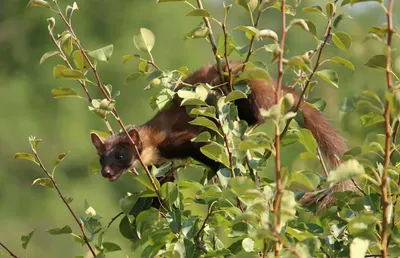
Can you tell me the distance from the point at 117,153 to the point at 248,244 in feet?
7.35

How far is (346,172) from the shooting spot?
72.9 inches

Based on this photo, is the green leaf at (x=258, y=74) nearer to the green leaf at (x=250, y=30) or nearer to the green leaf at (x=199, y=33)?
the green leaf at (x=250, y=30)

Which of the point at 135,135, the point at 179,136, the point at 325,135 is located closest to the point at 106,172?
the point at 135,135

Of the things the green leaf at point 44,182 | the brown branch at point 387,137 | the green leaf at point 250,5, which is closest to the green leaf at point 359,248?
the brown branch at point 387,137

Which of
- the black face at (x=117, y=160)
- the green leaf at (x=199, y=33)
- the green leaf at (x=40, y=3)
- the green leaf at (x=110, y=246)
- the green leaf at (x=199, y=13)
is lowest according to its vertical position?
the black face at (x=117, y=160)

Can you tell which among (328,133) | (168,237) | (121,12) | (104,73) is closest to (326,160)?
(328,133)

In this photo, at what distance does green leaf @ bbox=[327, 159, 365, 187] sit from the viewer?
6.03 feet

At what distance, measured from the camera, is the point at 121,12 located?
952 inches

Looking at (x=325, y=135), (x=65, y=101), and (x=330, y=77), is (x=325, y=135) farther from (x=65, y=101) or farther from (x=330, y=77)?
(x=65, y=101)

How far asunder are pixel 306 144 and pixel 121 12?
2202 cm

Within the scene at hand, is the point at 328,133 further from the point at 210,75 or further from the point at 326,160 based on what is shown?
the point at 210,75

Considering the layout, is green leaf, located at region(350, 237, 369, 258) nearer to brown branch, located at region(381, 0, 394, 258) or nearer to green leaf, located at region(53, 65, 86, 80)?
brown branch, located at region(381, 0, 394, 258)

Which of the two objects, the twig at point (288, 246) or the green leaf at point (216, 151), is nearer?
the twig at point (288, 246)

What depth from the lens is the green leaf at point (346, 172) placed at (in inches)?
72.4
